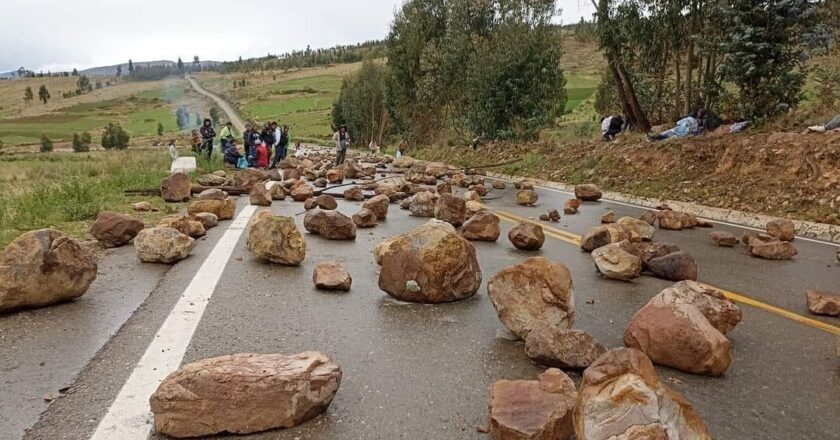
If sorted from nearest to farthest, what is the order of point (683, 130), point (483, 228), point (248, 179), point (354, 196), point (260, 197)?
1. point (483, 228)
2. point (260, 197)
3. point (354, 196)
4. point (248, 179)
5. point (683, 130)

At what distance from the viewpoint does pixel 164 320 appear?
4.04 m

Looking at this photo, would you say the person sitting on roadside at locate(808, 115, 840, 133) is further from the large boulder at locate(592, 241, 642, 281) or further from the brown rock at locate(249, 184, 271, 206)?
the brown rock at locate(249, 184, 271, 206)

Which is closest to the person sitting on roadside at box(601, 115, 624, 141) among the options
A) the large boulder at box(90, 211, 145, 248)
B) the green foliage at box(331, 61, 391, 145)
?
the large boulder at box(90, 211, 145, 248)

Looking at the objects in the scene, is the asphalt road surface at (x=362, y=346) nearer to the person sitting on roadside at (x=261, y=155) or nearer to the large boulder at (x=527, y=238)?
the large boulder at (x=527, y=238)

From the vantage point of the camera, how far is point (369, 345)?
3695 mm

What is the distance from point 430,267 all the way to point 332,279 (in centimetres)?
92

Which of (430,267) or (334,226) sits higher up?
(430,267)

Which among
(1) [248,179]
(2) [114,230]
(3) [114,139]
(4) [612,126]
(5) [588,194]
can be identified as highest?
(4) [612,126]

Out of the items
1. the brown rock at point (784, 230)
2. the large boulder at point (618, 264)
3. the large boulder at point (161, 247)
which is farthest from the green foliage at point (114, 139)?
the large boulder at point (618, 264)

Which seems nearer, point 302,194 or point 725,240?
point 725,240

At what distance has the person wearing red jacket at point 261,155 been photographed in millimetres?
22297

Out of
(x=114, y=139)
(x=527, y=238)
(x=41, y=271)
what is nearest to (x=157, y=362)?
(x=41, y=271)

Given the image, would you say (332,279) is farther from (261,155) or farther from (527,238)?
(261,155)

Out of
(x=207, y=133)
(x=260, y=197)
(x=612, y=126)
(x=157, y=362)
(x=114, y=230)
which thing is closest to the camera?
(x=157, y=362)
